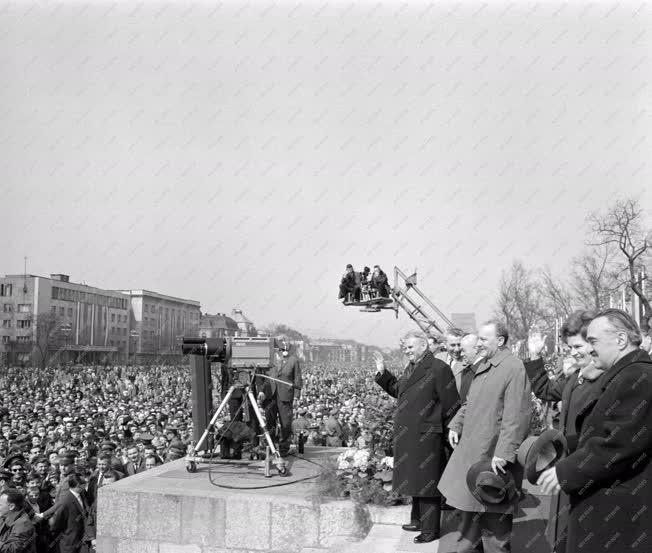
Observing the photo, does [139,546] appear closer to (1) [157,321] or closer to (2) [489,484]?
(2) [489,484]

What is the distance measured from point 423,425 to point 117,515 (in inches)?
143

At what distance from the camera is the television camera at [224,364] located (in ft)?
24.7

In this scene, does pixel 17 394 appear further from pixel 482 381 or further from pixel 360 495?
pixel 482 381

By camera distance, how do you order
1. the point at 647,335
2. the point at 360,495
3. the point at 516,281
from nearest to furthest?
the point at 647,335
the point at 360,495
the point at 516,281

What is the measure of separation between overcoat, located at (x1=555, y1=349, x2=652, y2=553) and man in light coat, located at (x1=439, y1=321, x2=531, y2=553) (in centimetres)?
129

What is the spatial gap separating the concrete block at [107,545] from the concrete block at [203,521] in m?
0.80

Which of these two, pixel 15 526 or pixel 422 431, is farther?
pixel 15 526

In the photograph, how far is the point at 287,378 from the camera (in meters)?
8.78

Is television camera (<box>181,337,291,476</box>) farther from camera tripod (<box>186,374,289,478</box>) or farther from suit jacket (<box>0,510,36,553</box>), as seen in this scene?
suit jacket (<box>0,510,36,553</box>)

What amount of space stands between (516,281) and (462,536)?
111 feet

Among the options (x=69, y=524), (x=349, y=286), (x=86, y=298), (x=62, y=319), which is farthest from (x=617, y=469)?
(x=86, y=298)

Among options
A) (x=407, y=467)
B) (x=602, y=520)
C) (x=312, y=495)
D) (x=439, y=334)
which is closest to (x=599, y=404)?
(x=602, y=520)

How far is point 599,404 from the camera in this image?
2.83 metres

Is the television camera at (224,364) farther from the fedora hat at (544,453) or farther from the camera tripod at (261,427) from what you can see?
the fedora hat at (544,453)
